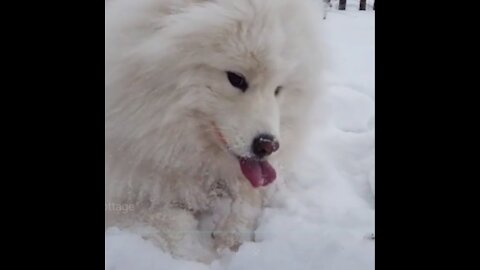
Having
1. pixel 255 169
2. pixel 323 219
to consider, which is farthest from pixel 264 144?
pixel 323 219

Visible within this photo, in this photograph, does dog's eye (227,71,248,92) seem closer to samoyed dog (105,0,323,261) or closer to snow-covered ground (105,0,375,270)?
samoyed dog (105,0,323,261)

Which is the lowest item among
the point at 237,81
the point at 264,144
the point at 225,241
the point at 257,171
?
the point at 225,241

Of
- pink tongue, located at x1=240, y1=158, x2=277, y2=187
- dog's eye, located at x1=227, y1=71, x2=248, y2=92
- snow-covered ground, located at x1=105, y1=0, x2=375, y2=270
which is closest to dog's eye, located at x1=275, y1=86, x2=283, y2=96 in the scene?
dog's eye, located at x1=227, y1=71, x2=248, y2=92

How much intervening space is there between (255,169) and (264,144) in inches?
8.4

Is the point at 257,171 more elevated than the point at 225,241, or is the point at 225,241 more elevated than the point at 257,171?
the point at 257,171

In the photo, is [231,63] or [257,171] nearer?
[231,63]

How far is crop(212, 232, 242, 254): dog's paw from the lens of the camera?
6.54 feet

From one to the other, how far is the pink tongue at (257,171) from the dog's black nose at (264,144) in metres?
0.13

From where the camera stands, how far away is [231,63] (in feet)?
6.26

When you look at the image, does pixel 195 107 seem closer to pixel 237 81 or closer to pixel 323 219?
pixel 237 81

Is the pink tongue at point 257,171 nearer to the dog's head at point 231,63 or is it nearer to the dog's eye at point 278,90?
the dog's head at point 231,63
